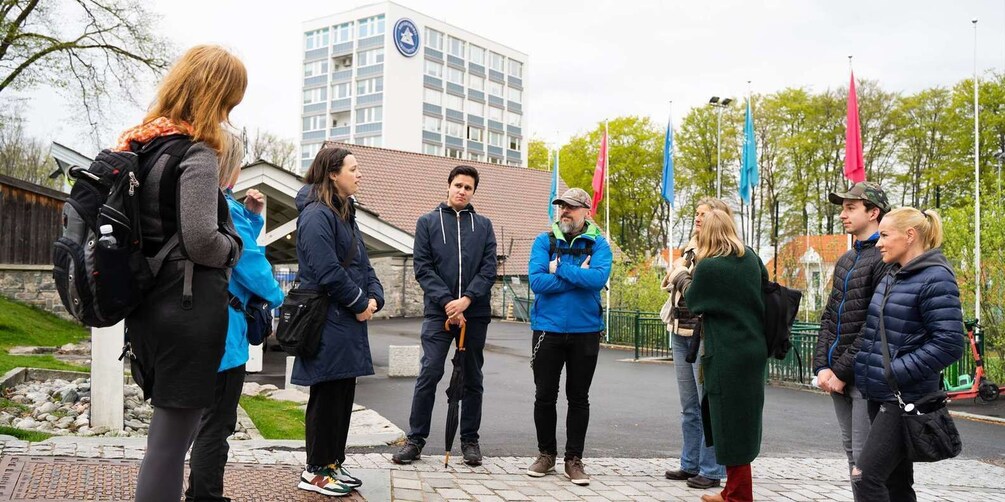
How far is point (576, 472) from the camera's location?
5684 millimetres

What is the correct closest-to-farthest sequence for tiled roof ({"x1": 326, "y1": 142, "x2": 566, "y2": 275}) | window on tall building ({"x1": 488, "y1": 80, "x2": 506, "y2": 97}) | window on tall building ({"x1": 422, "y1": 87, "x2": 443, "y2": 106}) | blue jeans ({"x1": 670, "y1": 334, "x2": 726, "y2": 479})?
blue jeans ({"x1": 670, "y1": 334, "x2": 726, "y2": 479}) → tiled roof ({"x1": 326, "y1": 142, "x2": 566, "y2": 275}) → window on tall building ({"x1": 422, "y1": 87, "x2": 443, "y2": 106}) → window on tall building ({"x1": 488, "y1": 80, "x2": 506, "y2": 97})

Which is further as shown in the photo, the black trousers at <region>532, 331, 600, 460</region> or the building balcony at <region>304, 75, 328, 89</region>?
the building balcony at <region>304, 75, 328, 89</region>

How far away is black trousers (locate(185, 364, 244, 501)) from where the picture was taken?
391 cm

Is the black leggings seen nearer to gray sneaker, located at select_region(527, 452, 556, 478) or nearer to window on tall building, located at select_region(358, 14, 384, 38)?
gray sneaker, located at select_region(527, 452, 556, 478)

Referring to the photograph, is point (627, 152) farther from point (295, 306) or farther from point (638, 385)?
point (295, 306)

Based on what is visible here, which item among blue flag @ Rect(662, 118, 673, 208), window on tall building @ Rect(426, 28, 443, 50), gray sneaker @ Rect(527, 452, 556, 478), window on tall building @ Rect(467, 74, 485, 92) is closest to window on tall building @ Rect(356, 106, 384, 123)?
window on tall building @ Rect(426, 28, 443, 50)

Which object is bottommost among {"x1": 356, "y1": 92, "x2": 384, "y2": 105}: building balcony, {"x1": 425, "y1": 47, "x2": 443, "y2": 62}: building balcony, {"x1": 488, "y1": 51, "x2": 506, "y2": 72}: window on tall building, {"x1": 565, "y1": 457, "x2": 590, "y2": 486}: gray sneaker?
{"x1": 565, "y1": 457, "x2": 590, "y2": 486}: gray sneaker

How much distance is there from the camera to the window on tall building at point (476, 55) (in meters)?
88.1

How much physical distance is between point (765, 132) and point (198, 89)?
141ft

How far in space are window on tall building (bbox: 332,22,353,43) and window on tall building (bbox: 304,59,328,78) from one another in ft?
8.99

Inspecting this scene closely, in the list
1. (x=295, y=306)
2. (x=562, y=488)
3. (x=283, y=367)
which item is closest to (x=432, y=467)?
(x=562, y=488)

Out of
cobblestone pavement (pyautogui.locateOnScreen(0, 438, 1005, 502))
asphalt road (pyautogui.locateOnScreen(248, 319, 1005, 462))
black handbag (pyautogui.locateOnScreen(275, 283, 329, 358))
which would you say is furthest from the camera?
asphalt road (pyautogui.locateOnScreen(248, 319, 1005, 462))

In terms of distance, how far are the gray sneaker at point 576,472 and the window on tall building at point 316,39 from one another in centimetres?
8340

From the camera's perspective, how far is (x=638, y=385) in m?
13.1
